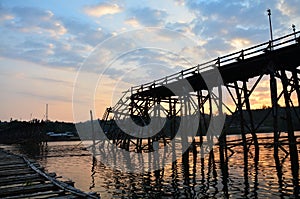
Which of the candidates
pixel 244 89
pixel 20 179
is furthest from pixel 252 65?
pixel 20 179

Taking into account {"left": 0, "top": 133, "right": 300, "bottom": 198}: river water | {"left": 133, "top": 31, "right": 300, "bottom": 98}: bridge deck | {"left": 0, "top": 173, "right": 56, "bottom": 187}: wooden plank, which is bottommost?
{"left": 0, "top": 133, "right": 300, "bottom": 198}: river water

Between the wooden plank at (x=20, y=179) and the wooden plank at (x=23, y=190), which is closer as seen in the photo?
the wooden plank at (x=23, y=190)

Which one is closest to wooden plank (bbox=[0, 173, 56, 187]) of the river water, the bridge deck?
the river water

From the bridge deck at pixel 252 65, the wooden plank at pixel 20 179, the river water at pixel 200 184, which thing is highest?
the bridge deck at pixel 252 65

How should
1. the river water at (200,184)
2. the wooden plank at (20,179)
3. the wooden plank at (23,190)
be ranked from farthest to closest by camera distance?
1. the river water at (200,184)
2. the wooden plank at (20,179)
3. the wooden plank at (23,190)

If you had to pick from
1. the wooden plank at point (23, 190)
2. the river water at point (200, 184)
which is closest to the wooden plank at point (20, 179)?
the wooden plank at point (23, 190)

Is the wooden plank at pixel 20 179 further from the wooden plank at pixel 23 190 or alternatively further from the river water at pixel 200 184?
the river water at pixel 200 184

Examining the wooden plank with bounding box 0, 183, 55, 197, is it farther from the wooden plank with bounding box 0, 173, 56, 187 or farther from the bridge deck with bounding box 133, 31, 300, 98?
the bridge deck with bounding box 133, 31, 300, 98

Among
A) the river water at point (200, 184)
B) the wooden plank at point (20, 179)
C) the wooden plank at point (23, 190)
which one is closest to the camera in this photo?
the wooden plank at point (23, 190)

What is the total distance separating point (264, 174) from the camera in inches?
610

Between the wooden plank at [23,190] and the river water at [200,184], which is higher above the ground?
the wooden plank at [23,190]

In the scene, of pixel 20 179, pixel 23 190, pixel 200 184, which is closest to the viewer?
pixel 23 190

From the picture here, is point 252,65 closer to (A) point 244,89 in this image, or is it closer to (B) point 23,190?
(A) point 244,89

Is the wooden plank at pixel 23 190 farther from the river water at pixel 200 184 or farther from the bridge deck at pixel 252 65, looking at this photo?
the bridge deck at pixel 252 65
